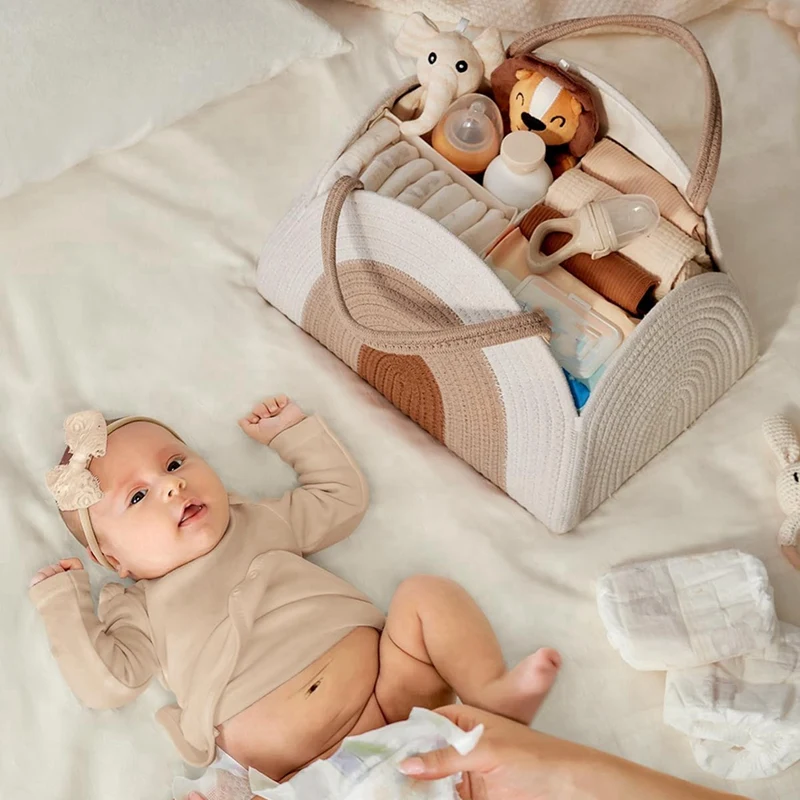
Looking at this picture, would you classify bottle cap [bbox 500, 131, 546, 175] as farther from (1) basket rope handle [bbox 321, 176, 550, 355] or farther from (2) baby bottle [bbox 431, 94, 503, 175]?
(1) basket rope handle [bbox 321, 176, 550, 355]

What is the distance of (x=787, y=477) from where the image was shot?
1072 mm

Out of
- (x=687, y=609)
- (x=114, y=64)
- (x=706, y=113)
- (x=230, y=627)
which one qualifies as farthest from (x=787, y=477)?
(x=114, y=64)

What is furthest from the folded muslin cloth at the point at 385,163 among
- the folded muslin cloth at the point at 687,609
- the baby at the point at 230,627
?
the folded muslin cloth at the point at 687,609

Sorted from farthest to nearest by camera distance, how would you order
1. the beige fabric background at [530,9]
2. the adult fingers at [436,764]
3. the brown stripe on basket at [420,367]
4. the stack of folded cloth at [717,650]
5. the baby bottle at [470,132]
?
the beige fabric background at [530,9] → the baby bottle at [470,132] → the brown stripe on basket at [420,367] → the stack of folded cloth at [717,650] → the adult fingers at [436,764]

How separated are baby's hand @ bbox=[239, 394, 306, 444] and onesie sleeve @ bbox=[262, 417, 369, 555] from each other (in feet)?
0.04

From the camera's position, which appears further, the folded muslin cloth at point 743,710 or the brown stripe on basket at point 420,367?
the brown stripe on basket at point 420,367

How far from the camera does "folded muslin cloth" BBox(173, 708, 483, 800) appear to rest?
0.85 meters

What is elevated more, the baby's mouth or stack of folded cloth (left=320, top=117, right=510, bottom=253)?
stack of folded cloth (left=320, top=117, right=510, bottom=253)

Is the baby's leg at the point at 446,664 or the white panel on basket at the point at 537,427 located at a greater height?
the white panel on basket at the point at 537,427

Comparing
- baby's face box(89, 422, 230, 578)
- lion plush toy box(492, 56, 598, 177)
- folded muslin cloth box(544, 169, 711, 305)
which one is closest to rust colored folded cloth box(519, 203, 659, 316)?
folded muslin cloth box(544, 169, 711, 305)

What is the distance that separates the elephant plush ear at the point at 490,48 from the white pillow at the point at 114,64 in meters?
0.30

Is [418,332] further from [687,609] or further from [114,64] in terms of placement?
[114,64]

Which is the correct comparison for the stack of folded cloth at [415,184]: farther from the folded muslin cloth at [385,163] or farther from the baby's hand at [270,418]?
the baby's hand at [270,418]

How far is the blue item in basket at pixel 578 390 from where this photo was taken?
0.99 metres
